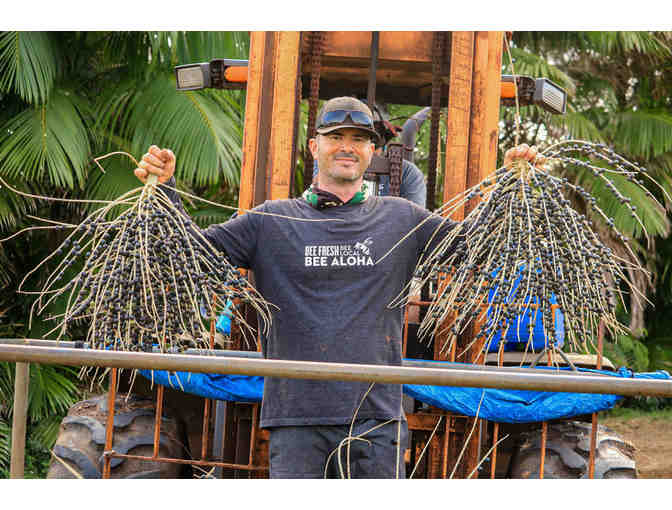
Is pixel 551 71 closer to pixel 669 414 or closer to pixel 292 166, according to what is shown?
pixel 669 414

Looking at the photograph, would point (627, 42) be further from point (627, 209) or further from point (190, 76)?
point (190, 76)

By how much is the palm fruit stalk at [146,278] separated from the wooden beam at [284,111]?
87 centimetres

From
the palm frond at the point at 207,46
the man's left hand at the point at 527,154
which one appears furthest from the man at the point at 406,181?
the palm frond at the point at 207,46

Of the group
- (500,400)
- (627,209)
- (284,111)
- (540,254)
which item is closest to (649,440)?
(627,209)

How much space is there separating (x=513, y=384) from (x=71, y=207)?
285 inches

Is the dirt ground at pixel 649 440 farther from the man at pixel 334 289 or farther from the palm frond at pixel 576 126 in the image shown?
the man at pixel 334 289

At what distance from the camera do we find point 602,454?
12.2 feet

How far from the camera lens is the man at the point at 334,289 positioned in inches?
109

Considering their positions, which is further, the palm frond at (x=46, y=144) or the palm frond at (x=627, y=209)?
the palm frond at (x=627, y=209)

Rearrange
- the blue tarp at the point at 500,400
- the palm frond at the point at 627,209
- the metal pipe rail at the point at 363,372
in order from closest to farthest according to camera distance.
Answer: the metal pipe rail at the point at 363,372 → the blue tarp at the point at 500,400 → the palm frond at the point at 627,209

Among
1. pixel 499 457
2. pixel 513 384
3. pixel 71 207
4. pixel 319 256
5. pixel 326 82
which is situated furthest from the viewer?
pixel 71 207

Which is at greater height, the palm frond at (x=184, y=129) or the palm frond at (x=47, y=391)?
the palm frond at (x=184, y=129)

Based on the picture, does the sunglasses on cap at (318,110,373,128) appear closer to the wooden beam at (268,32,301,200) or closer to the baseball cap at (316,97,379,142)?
the baseball cap at (316,97,379,142)

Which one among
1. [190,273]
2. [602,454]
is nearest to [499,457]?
[602,454]
